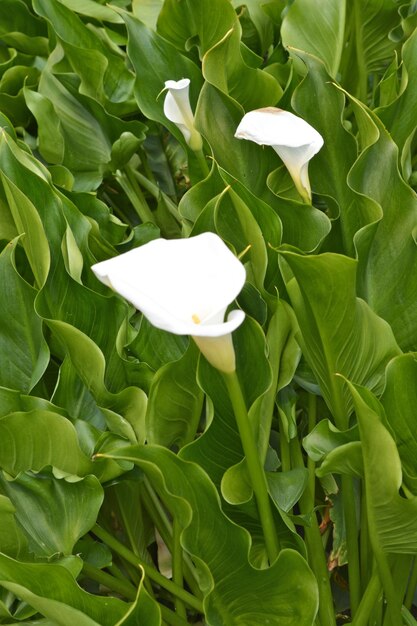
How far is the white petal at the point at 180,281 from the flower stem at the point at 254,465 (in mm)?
68

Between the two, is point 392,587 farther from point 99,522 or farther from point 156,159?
point 156,159

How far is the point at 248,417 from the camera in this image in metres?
0.62

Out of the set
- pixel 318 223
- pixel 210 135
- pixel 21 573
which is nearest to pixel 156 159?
pixel 210 135

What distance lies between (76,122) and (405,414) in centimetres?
64

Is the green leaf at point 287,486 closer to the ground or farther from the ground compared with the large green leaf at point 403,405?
closer to the ground

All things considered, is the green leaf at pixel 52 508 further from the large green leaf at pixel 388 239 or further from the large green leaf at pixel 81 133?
the large green leaf at pixel 81 133

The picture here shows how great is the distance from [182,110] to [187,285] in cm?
34

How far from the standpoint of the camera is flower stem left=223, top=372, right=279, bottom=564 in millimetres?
581

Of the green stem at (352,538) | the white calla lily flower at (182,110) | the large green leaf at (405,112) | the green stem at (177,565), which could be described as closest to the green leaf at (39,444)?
the green stem at (177,565)

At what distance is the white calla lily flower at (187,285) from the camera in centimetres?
50

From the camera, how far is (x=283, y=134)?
72cm

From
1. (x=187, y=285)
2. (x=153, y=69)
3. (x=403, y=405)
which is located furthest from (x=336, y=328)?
(x=153, y=69)

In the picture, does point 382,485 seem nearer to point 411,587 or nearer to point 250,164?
point 411,587

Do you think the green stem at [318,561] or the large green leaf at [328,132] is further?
the large green leaf at [328,132]
